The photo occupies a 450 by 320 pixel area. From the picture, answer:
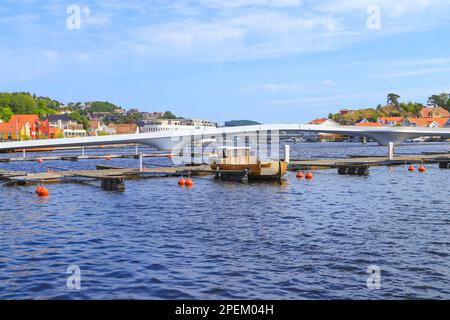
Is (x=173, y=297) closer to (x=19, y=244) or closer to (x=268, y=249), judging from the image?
(x=268, y=249)

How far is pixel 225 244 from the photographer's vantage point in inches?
912

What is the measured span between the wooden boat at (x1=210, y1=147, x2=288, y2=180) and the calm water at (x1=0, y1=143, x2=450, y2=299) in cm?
901

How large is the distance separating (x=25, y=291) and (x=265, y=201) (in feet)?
77.4

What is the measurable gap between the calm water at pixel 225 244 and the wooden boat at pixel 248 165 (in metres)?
9.01

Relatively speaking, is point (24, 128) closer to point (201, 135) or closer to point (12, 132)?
point (12, 132)

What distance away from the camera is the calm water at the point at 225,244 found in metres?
16.9

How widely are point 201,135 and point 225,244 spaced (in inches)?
3637

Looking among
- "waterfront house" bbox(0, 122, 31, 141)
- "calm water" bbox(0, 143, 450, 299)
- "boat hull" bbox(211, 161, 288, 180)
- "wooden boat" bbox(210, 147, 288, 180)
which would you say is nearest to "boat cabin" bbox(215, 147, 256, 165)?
"wooden boat" bbox(210, 147, 288, 180)

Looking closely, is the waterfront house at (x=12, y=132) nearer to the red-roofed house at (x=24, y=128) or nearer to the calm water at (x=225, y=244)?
the red-roofed house at (x=24, y=128)

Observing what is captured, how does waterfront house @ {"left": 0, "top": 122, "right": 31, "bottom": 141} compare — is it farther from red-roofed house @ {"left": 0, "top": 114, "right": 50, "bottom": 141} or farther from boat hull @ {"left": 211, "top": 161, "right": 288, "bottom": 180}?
boat hull @ {"left": 211, "top": 161, "right": 288, "bottom": 180}

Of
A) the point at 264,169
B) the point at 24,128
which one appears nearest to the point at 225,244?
the point at 264,169

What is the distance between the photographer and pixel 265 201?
38.3 meters

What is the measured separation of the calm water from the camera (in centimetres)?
1691
